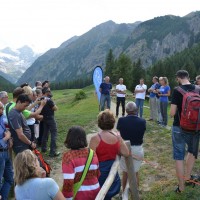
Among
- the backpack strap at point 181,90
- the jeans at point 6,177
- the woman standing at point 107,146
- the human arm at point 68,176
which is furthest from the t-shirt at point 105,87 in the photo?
the human arm at point 68,176

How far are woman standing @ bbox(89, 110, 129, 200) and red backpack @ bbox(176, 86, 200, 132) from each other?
178cm

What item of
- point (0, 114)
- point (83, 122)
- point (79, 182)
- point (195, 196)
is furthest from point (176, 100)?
point (83, 122)

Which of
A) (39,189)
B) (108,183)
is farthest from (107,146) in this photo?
(39,189)

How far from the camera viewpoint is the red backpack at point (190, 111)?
661cm

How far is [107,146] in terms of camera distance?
5637 mm

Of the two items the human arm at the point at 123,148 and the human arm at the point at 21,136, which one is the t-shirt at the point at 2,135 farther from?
the human arm at the point at 123,148

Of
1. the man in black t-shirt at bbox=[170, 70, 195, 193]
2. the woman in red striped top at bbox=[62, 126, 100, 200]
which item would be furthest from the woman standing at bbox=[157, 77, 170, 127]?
the woman in red striped top at bbox=[62, 126, 100, 200]

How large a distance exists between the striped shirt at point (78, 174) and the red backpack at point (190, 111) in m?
2.84

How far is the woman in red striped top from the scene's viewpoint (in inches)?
179

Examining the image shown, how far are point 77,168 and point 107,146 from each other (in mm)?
1153

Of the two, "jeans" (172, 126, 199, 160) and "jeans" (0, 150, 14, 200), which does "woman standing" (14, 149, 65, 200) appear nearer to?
"jeans" (0, 150, 14, 200)

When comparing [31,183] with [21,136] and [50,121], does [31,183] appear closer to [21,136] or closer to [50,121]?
[21,136]

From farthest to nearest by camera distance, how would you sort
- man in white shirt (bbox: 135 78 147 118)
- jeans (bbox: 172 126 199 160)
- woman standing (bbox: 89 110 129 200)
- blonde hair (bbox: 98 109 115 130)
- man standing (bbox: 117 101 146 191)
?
man in white shirt (bbox: 135 78 147 118), jeans (bbox: 172 126 199 160), man standing (bbox: 117 101 146 191), blonde hair (bbox: 98 109 115 130), woman standing (bbox: 89 110 129 200)

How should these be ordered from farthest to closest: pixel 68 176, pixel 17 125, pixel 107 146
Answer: pixel 17 125
pixel 107 146
pixel 68 176
